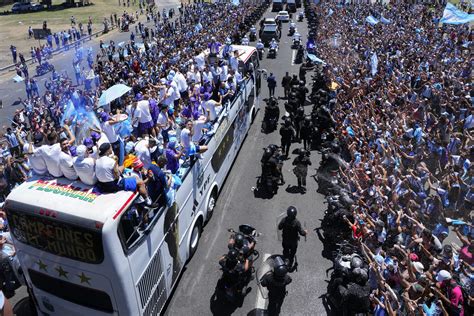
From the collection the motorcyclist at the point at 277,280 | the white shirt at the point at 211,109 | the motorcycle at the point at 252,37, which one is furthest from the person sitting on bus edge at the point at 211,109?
the motorcycle at the point at 252,37

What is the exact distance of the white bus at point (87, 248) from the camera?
17.5ft

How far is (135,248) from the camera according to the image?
5.80 metres

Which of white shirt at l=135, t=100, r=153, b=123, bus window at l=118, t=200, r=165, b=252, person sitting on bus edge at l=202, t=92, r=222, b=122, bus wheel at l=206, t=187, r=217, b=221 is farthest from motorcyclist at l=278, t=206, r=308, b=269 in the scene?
white shirt at l=135, t=100, r=153, b=123

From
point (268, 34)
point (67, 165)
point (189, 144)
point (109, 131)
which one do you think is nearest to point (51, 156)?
point (67, 165)

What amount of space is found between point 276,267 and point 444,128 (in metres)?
7.39

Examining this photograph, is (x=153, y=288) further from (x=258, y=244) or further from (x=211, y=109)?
(x=211, y=109)

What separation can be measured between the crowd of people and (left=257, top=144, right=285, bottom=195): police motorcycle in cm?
175

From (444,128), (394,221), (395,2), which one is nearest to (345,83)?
(444,128)

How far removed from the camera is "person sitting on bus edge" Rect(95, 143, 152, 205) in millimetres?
5746

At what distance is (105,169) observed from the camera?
5.72 m

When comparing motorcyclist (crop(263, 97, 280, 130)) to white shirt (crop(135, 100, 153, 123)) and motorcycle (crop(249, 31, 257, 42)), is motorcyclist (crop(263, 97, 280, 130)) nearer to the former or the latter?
white shirt (crop(135, 100, 153, 123))

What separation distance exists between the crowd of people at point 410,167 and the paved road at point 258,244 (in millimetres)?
1270

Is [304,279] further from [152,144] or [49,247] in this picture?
[49,247]

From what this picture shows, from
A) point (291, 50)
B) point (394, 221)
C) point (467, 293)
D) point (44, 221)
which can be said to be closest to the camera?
point (44, 221)
